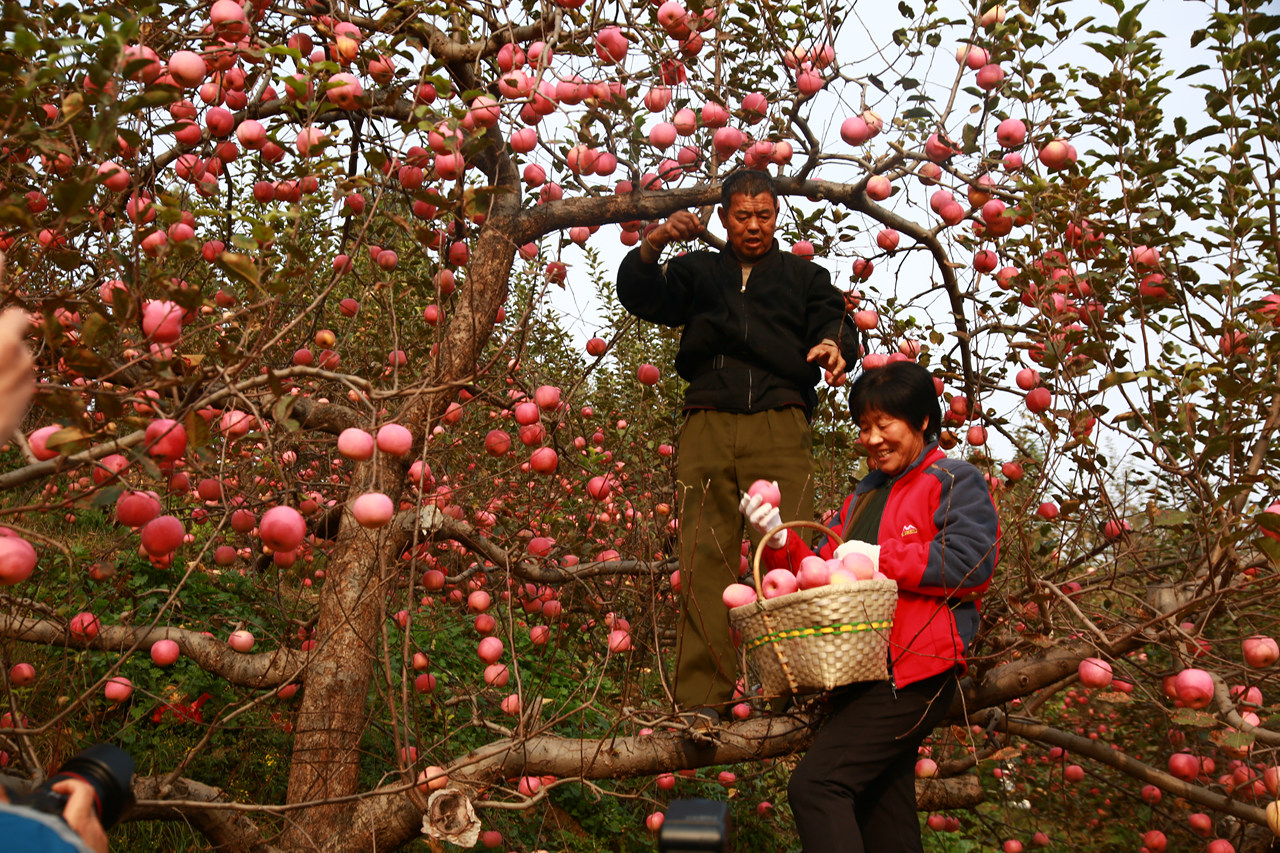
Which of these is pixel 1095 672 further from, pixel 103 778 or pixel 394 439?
pixel 103 778

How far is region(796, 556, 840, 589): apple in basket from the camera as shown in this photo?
1.97 meters

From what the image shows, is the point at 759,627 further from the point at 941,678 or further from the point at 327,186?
the point at 327,186

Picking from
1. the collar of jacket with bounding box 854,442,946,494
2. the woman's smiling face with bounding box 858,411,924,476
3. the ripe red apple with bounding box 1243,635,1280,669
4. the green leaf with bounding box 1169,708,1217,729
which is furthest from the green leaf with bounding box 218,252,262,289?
the ripe red apple with bounding box 1243,635,1280,669

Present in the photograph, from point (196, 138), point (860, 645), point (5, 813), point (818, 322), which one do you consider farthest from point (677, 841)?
point (196, 138)

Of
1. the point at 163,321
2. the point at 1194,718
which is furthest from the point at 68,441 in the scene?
the point at 1194,718

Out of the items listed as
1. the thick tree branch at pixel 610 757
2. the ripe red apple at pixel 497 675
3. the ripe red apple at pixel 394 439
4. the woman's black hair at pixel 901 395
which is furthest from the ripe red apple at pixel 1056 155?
the ripe red apple at pixel 497 675

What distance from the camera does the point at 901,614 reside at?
6.94ft

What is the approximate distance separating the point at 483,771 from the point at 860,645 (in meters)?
1.15

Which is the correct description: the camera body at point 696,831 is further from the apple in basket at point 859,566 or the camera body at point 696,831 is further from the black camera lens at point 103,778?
the apple in basket at point 859,566

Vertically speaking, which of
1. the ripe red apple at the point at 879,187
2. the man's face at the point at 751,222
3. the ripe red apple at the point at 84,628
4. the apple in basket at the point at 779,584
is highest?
the ripe red apple at the point at 879,187

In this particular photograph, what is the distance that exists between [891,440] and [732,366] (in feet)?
2.07

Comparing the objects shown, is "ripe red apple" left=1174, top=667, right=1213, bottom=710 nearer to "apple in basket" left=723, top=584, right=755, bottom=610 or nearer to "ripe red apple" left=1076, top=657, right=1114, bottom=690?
"ripe red apple" left=1076, top=657, right=1114, bottom=690

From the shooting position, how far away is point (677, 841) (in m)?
0.74

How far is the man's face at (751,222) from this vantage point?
108 inches
